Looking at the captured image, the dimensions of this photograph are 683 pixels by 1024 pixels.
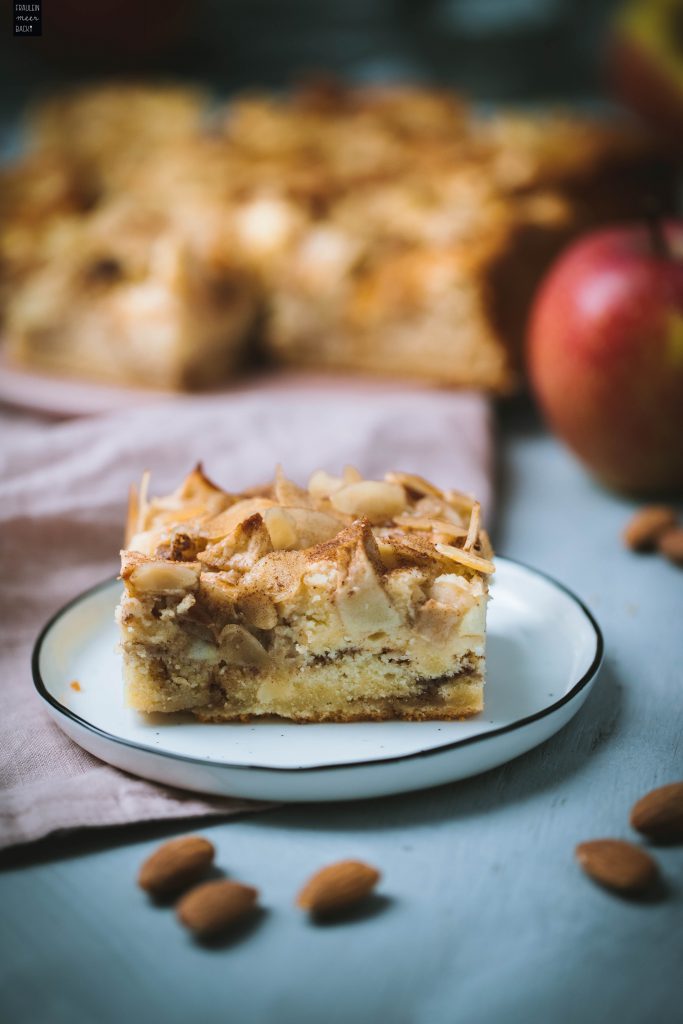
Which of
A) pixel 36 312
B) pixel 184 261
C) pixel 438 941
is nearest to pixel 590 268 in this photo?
pixel 184 261

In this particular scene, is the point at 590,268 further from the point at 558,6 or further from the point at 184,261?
the point at 558,6

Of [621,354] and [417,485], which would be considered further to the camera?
[621,354]

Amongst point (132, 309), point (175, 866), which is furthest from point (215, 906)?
point (132, 309)

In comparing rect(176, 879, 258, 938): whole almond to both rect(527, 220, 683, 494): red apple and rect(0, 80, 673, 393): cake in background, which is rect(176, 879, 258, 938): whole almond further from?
rect(0, 80, 673, 393): cake in background

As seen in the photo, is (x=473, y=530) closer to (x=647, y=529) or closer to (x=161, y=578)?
(x=161, y=578)

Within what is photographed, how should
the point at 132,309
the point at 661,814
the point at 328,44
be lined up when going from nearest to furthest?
the point at 661,814, the point at 132,309, the point at 328,44

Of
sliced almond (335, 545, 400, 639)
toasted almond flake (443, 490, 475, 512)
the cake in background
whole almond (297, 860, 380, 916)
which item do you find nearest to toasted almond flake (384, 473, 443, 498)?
toasted almond flake (443, 490, 475, 512)
